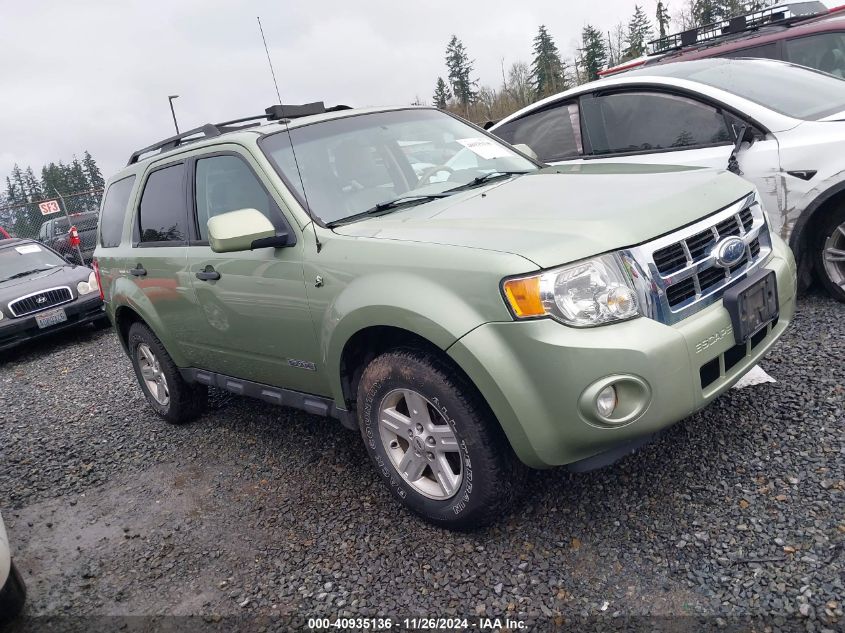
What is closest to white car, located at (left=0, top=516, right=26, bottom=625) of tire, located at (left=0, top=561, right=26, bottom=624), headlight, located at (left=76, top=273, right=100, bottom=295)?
tire, located at (left=0, top=561, right=26, bottom=624)

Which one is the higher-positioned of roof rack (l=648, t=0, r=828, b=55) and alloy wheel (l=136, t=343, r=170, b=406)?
roof rack (l=648, t=0, r=828, b=55)

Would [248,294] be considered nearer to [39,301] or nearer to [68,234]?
[39,301]

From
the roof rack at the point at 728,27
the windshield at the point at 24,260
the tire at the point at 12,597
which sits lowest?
the tire at the point at 12,597

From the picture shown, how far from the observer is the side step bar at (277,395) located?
3273mm

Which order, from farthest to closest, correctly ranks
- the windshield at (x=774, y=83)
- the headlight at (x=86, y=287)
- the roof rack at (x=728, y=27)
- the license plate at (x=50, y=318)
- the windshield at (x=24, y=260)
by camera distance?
the windshield at (x=24, y=260), the headlight at (x=86, y=287), the license plate at (x=50, y=318), the roof rack at (x=728, y=27), the windshield at (x=774, y=83)

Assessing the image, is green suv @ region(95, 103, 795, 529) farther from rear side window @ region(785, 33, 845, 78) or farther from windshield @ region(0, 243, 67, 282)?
windshield @ region(0, 243, 67, 282)

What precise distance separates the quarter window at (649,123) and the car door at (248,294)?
2.97 meters

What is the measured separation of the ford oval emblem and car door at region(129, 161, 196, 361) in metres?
2.78

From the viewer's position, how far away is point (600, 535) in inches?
107

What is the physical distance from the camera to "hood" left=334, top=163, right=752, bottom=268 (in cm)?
242

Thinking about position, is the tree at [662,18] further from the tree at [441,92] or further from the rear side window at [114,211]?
the rear side window at [114,211]

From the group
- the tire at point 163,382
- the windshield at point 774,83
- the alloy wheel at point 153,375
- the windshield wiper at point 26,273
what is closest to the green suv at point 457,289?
the tire at point 163,382

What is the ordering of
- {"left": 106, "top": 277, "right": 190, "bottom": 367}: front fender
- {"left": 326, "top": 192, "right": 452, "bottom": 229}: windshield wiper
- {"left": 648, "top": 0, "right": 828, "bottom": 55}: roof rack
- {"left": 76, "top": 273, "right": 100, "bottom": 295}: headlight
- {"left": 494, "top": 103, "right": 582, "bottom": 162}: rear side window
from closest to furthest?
{"left": 326, "top": 192, "right": 452, "bottom": 229}: windshield wiper → {"left": 106, "top": 277, "right": 190, "bottom": 367}: front fender → {"left": 494, "top": 103, "right": 582, "bottom": 162}: rear side window → {"left": 648, "top": 0, "right": 828, "bottom": 55}: roof rack → {"left": 76, "top": 273, "right": 100, "bottom": 295}: headlight

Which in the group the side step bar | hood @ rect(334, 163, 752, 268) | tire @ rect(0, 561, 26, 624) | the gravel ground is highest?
hood @ rect(334, 163, 752, 268)
